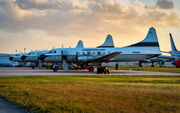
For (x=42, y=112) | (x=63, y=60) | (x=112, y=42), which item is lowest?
(x=42, y=112)

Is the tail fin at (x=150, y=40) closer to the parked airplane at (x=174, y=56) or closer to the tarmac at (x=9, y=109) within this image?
the parked airplane at (x=174, y=56)

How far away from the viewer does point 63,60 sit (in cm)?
3969

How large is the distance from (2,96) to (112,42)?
1838 inches

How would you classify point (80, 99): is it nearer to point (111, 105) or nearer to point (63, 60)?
point (111, 105)

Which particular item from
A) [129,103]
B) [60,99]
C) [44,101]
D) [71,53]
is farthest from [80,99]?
[71,53]

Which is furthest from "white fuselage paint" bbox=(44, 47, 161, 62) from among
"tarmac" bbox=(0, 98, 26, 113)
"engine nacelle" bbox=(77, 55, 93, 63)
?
"tarmac" bbox=(0, 98, 26, 113)

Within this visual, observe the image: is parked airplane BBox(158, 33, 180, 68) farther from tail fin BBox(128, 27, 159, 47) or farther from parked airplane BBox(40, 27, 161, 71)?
parked airplane BBox(40, 27, 161, 71)

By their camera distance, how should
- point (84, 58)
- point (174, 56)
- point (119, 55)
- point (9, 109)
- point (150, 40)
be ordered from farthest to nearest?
1. point (174, 56)
2. point (150, 40)
3. point (119, 55)
4. point (84, 58)
5. point (9, 109)

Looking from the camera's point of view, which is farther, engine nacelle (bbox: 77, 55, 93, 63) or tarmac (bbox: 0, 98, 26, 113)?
engine nacelle (bbox: 77, 55, 93, 63)

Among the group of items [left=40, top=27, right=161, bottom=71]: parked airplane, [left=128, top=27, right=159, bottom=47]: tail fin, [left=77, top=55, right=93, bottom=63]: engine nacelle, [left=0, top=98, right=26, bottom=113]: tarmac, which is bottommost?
[left=0, top=98, right=26, bottom=113]: tarmac

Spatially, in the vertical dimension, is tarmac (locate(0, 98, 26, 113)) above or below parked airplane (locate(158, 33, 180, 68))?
below

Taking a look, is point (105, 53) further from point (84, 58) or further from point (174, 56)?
point (174, 56)

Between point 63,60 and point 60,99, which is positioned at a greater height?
point 63,60

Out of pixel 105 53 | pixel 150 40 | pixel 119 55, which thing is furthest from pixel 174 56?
pixel 105 53
